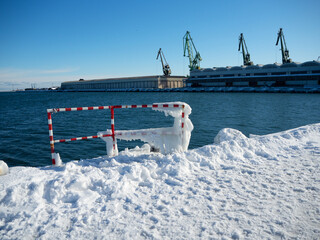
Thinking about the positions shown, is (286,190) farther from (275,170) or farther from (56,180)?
(56,180)

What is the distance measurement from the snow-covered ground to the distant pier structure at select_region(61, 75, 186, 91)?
130 m

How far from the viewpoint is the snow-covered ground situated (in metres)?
3.25

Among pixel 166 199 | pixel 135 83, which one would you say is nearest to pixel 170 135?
pixel 166 199

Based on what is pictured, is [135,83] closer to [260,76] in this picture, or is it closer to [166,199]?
[260,76]

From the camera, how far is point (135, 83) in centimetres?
14525

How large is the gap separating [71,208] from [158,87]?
437 feet

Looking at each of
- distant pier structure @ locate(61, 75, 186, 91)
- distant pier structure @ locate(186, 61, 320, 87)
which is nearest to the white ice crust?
distant pier structure @ locate(186, 61, 320, 87)

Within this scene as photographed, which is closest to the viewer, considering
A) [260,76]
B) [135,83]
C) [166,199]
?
[166,199]

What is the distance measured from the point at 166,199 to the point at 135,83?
14400 centimetres

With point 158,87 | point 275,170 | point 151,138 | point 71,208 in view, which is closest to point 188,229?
point 71,208

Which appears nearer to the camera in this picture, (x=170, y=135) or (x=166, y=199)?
(x=166, y=199)

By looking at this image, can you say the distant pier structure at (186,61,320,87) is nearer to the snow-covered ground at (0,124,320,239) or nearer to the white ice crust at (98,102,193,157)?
the white ice crust at (98,102,193,157)

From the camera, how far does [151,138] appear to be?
6746 mm

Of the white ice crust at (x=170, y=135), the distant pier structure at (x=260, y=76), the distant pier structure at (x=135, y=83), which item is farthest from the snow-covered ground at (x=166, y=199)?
the distant pier structure at (x=135, y=83)
